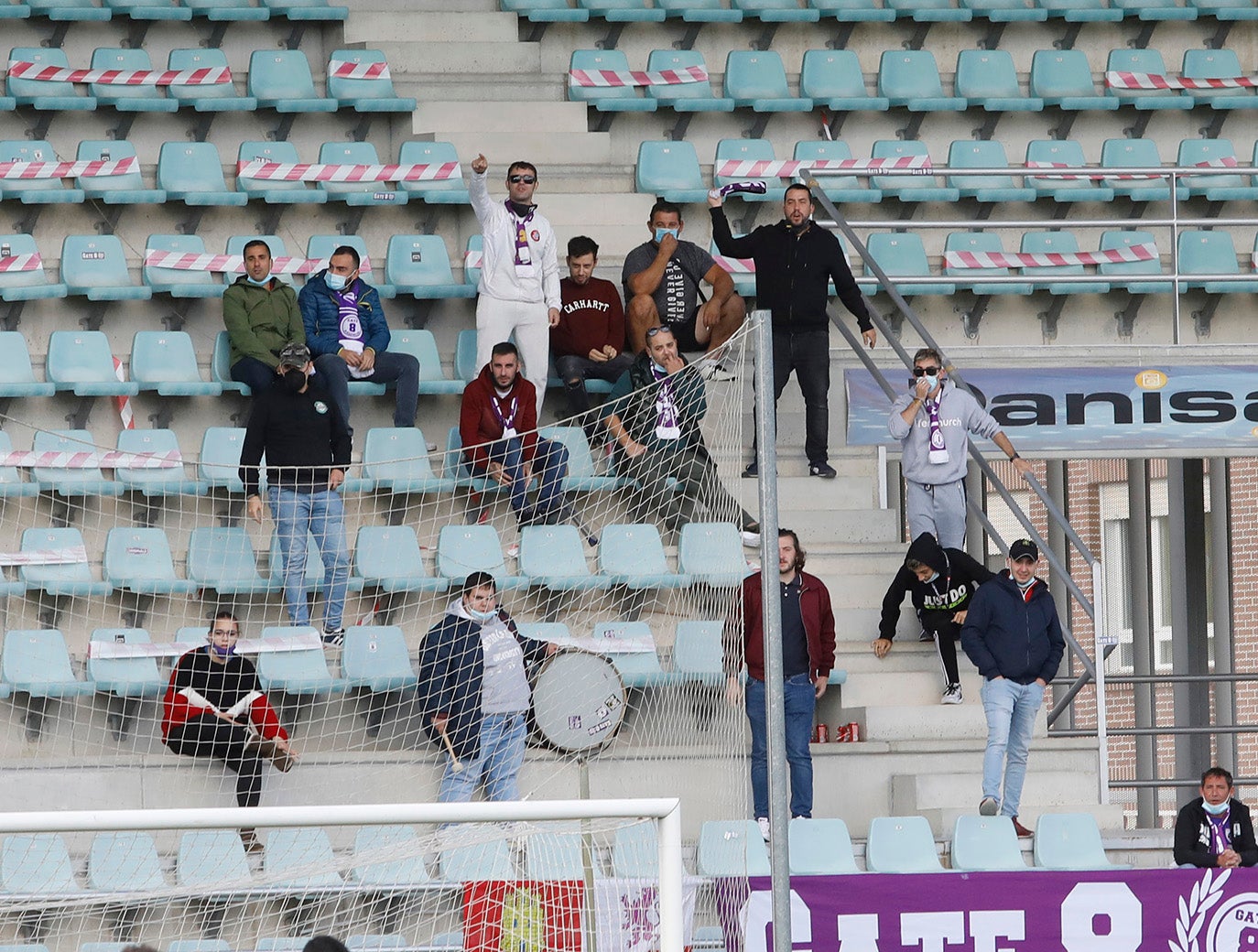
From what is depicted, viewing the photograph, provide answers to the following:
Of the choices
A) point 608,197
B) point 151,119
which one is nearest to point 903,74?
point 608,197

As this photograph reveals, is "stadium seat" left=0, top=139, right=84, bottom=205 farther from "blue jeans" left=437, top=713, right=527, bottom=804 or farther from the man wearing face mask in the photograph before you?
"blue jeans" left=437, top=713, right=527, bottom=804

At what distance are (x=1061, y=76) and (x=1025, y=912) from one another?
21.8 feet

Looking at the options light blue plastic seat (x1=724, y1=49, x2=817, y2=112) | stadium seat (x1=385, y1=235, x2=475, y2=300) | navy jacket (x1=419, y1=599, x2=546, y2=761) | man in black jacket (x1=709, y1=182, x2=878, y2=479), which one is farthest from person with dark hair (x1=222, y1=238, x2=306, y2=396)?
light blue plastic seat (x1=724, y1=49, x2=817, y2=112)

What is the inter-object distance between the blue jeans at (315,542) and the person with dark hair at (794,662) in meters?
1.80

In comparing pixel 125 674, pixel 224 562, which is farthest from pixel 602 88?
pixel 125 674

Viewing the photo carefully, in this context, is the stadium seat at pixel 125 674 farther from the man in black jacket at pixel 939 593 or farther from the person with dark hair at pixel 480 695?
the man in black jacket at pixel 939 593

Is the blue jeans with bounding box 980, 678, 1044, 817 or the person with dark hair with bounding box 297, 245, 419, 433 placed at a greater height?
the person with dark hair with bounding box 297, 245, 419, 433

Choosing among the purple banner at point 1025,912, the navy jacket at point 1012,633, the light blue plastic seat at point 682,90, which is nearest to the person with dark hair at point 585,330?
the light blue plastic seat at point 682,90

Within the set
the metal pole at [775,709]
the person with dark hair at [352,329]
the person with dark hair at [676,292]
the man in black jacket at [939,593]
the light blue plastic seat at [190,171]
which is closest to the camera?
the metal pole at [775,709]

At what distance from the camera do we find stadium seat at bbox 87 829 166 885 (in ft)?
24.1

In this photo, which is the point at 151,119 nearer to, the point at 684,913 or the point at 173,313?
the point at 173,313

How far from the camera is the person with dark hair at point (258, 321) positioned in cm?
1005

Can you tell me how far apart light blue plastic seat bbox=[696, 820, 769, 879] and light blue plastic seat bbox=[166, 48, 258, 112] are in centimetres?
583

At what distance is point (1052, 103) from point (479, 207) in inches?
175
